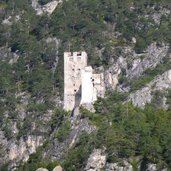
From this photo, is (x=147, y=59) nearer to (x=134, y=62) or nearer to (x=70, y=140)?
(x=134, y=62)

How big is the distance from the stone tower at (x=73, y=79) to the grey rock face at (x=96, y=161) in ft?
31.3

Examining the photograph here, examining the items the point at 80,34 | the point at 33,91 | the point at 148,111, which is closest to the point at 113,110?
the point at 148,111

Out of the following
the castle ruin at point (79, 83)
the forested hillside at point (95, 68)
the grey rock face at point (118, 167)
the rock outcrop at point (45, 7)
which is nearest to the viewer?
the grey rock face at point (118, 167)

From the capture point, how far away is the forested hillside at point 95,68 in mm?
116562

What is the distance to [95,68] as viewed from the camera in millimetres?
146000

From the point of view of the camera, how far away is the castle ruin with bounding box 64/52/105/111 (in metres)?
123

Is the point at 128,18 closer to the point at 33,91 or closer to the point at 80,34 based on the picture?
the point at 80,34

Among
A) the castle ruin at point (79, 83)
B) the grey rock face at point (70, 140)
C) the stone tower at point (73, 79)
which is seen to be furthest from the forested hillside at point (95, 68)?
the stone tower at point (73, 79)

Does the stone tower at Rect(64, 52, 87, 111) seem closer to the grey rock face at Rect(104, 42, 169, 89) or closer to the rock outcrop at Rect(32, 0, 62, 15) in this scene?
the grey rock face at Rect(104, 42, 169, 89)

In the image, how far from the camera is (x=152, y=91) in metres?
131

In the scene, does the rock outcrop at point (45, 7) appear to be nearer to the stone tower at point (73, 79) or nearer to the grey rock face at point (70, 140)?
the stone tower at point (73, 79)

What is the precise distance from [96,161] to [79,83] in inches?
491

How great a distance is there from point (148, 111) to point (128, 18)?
35.8 meters

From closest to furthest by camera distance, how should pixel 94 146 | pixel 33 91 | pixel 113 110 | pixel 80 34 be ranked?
pixel 94 146, pixel 113 110, pixel 33 91, pixel 80 34
